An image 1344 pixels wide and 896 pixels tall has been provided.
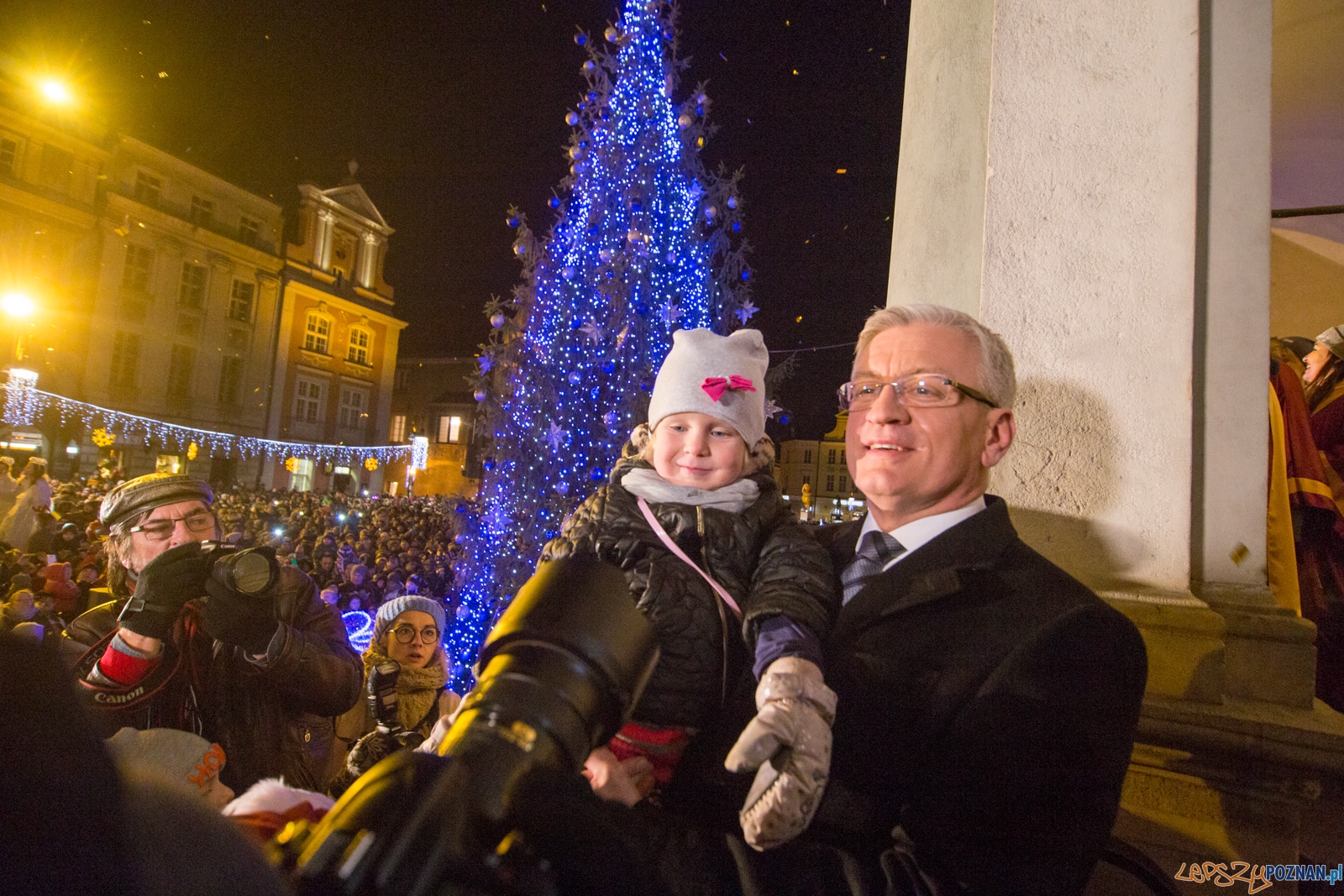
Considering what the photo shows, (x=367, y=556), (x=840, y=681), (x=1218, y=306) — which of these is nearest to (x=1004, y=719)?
(x=840, y=681)

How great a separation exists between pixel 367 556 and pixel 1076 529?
35.0ft

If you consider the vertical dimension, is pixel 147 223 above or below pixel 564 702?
above

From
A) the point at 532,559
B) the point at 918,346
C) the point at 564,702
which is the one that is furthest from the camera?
the point at 532,559

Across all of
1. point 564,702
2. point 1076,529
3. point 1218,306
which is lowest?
point 564,702

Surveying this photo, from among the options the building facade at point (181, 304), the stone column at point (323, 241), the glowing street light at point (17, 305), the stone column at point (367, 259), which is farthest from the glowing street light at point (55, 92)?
the stone column at point (367, 259)

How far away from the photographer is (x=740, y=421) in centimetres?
201

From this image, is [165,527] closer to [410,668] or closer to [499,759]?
[410,668]

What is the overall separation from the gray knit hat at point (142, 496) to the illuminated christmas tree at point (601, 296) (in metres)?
4.14

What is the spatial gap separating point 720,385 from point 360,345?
121 ft

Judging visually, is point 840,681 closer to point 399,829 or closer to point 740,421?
point 740,421

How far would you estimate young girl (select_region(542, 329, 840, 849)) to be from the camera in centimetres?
113

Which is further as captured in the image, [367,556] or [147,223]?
[147,223]

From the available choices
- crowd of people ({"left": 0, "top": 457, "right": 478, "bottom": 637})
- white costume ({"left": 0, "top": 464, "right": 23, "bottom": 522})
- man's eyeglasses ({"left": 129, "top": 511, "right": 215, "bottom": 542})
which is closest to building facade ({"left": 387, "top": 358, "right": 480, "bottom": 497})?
crowd of people ({"left": 0, "top": 457, "right": 478, "bottom": 637})

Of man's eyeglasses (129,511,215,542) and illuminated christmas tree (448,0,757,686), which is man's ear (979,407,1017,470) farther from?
illuminated christmas tree (448,0,757,686)
